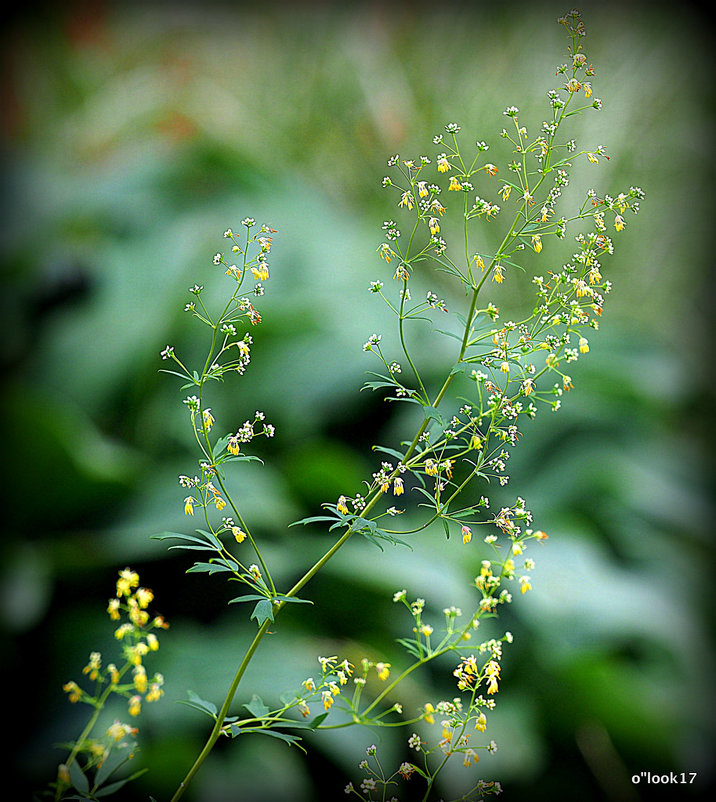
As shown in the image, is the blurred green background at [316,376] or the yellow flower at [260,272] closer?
the yellow flower at [260,272]

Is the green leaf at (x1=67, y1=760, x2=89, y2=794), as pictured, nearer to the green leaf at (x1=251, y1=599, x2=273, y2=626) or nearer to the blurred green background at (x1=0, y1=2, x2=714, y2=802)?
the green leaf at (x1=251, y1=599, x2=273, y2=626)

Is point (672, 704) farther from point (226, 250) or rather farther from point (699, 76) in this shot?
point (699, 76)

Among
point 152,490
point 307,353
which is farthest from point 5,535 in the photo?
point 307,353

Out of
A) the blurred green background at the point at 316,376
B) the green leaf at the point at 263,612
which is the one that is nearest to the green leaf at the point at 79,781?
the green leaf at the point at 263,612

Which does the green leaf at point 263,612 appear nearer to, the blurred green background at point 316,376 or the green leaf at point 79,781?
the green leaf at point 79,781

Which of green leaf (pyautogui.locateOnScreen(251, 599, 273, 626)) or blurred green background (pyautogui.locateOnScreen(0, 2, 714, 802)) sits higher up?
blurred green background (pyautogui.locateOnScreen(0, 2, 714, 802))

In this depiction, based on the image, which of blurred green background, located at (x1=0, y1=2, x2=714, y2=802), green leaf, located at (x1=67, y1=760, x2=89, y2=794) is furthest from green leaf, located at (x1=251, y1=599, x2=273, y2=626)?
blurred green background, located at (x1=0, y1=2, x2=714, y2=802)

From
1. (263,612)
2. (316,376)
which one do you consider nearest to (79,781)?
(263,612)
